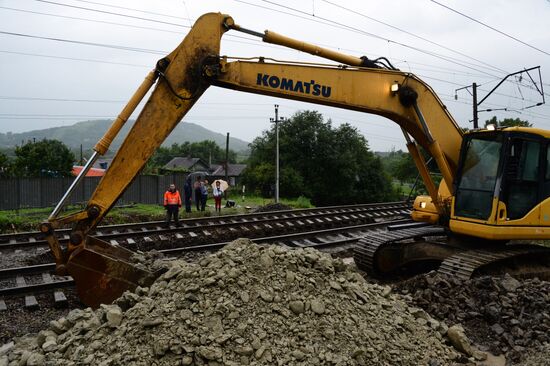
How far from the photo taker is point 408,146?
26.9 ft

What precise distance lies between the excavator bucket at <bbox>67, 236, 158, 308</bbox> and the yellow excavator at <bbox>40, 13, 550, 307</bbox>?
0.04 ft

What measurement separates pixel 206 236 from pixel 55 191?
12885 mm

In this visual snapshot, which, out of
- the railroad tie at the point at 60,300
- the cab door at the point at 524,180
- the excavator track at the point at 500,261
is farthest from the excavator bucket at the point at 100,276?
the cab door at the point at 524,180

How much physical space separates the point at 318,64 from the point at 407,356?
172 inches

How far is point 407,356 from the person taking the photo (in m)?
4.62

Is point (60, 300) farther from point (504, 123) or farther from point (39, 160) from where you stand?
point (39, 160)

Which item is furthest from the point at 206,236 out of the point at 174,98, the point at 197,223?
the point at 174,98

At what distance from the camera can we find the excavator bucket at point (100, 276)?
19.3 ft

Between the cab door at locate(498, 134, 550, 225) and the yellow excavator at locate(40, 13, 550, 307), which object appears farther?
the cab door at locate(498, 134, 550, 225)

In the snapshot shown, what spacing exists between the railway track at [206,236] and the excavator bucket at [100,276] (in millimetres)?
1034

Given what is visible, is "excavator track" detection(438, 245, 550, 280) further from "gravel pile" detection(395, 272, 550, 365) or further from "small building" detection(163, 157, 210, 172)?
"small building" detection(163, 157, 210, 172)

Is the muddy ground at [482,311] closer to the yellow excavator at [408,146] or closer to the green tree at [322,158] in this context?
the yellow excavator at [408,146]

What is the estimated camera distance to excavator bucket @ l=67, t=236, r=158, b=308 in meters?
5.89

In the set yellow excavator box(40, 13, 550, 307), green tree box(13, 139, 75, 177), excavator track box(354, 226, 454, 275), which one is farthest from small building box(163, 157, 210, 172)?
A: yellow excavator box(40, 13, 550, 307)
